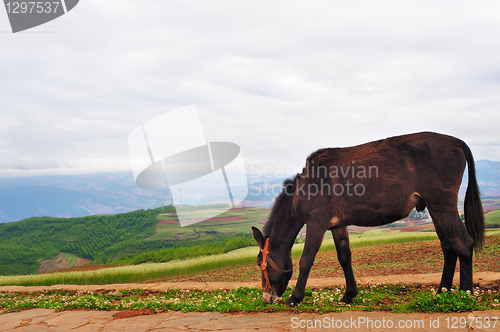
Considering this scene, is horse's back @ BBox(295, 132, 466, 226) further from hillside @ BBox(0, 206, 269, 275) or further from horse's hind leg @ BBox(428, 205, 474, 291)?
hillside @ BBox(0, 206, 269, 275)

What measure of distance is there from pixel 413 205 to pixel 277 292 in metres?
2.77

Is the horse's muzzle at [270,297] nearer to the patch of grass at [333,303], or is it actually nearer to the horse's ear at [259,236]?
the patch of grass at [333,303]

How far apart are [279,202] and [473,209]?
129 inches

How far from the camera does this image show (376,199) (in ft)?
16.3

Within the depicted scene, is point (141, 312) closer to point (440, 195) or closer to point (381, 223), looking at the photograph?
point (381, 223)

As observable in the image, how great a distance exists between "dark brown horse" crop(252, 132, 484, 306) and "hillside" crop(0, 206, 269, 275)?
1076cm

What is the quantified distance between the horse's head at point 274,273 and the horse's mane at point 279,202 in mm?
366

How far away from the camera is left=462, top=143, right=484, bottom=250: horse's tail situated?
5137 millimetres

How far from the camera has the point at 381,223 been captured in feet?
16.8

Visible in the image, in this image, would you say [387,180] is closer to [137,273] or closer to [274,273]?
[274,273]

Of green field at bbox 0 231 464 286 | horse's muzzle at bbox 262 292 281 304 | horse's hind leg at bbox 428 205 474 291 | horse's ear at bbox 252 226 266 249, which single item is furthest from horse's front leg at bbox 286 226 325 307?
Result: green field at bbox 0 231 464 286

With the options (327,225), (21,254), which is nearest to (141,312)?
(327,225)

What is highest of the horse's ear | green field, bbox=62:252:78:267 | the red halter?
the horse's ear

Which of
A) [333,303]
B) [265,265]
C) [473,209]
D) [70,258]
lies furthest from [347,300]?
[70,258]
